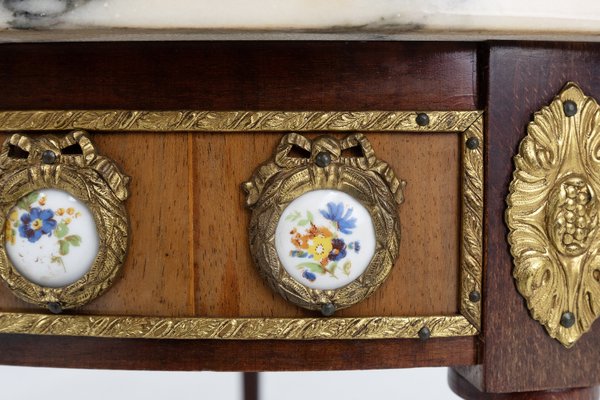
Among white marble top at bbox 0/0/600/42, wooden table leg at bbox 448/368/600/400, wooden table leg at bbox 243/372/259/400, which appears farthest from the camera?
wooden table leg at bbox 243/372/259/400

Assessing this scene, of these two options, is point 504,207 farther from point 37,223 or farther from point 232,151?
point 37,223

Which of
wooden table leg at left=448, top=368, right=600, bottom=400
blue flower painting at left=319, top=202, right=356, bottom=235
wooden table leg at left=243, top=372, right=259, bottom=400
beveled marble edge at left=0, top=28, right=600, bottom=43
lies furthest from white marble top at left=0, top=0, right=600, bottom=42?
wooden table leg at left=243, top=372, right=259, bottom=400

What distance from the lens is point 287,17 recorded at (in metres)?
0.49

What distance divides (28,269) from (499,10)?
30 centimetres

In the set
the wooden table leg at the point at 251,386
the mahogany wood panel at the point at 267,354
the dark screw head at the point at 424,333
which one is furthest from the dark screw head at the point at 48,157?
the wooden table leg at the point at 251,386

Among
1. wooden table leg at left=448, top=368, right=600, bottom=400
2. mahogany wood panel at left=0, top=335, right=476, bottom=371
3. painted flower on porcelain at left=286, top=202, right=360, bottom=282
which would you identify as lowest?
wooden table leg at left=448, top=368, right=600, bottom=400

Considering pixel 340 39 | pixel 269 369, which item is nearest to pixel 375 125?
pixel 340 39

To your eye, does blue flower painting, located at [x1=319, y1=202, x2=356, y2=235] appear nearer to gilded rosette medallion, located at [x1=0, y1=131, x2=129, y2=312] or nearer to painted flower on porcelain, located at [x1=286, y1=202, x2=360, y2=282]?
painted flower on porcelain, located at [x1=286, y1=202, x2=360, y2=282]

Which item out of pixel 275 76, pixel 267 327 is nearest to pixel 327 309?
pixel 267 327

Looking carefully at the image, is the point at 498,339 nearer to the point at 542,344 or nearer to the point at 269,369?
the point at 542,344

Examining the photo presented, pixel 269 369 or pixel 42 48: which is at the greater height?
pixel 42 48

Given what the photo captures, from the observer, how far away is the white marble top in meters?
0.49

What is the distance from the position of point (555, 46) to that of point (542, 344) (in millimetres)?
177

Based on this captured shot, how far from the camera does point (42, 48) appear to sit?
57 centimetres
